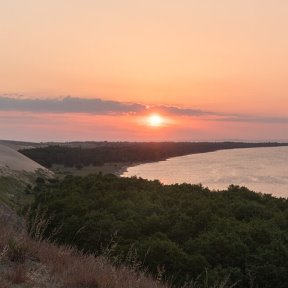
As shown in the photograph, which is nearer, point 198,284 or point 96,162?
point 198,284

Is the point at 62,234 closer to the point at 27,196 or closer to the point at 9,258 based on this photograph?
the point at 9,258

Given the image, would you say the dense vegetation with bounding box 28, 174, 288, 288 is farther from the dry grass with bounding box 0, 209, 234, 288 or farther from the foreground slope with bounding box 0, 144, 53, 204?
the foreground slope with bounding box 0, 144, 53, 204

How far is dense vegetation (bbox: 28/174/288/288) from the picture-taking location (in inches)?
476

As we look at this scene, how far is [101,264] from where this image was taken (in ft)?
25.0

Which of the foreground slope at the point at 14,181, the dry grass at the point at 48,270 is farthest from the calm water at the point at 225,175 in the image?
the dry grass at the point at 48,270

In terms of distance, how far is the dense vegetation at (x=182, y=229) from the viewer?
39.7 ft

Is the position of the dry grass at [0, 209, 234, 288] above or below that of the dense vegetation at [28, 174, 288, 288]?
above

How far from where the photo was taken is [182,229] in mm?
14852

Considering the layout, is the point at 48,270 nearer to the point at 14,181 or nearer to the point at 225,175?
the point at 14,181

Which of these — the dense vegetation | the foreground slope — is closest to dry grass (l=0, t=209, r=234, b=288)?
the dense vegetation

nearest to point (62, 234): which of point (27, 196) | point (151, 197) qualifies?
point (151, 197)

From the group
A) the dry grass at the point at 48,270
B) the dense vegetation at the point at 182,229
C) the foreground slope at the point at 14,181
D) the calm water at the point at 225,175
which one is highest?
the dry grass at the point at 48,270

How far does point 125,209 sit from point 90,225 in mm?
2384

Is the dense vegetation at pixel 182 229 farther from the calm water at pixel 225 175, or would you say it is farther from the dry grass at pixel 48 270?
the calm water at pixel 225 175
